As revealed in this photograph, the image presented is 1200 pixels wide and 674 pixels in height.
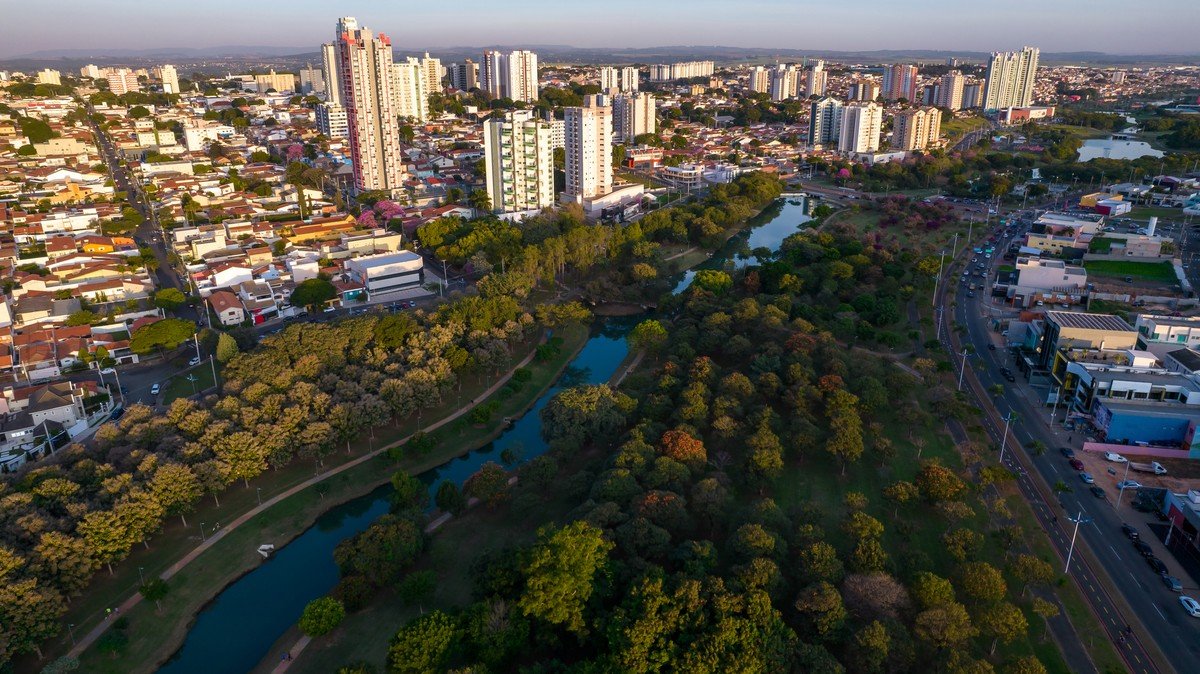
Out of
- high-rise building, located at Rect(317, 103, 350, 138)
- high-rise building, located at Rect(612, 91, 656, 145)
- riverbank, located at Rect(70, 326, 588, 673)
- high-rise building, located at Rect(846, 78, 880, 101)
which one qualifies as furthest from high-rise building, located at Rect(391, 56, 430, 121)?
riverbank, located at Rect(70, 326, 588, 673)

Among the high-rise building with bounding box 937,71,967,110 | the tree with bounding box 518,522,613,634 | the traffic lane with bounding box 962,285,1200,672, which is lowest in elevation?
the traffic lane with bounding box 962,285,1200,672

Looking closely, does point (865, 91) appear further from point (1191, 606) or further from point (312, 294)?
point (1191, 606)

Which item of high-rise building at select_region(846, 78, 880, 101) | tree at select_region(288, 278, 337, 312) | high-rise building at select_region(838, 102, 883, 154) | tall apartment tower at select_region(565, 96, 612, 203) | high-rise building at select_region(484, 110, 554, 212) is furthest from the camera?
high-rise building at select_region(846, 78, 880, 101)

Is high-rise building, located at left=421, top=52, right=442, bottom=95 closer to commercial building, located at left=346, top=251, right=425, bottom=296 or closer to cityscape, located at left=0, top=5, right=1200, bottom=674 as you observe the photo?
cityscape, located at left=0, top=5, right=1200, bottom=674

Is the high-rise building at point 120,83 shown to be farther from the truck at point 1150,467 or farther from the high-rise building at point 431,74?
the truck at point 1150,467

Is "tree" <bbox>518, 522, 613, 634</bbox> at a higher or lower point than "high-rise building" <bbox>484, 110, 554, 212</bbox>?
lower

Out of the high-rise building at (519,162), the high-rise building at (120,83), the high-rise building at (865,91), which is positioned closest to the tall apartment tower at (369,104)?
the high-rise building at (519,162)

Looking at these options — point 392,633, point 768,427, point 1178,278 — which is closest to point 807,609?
point 768,427
